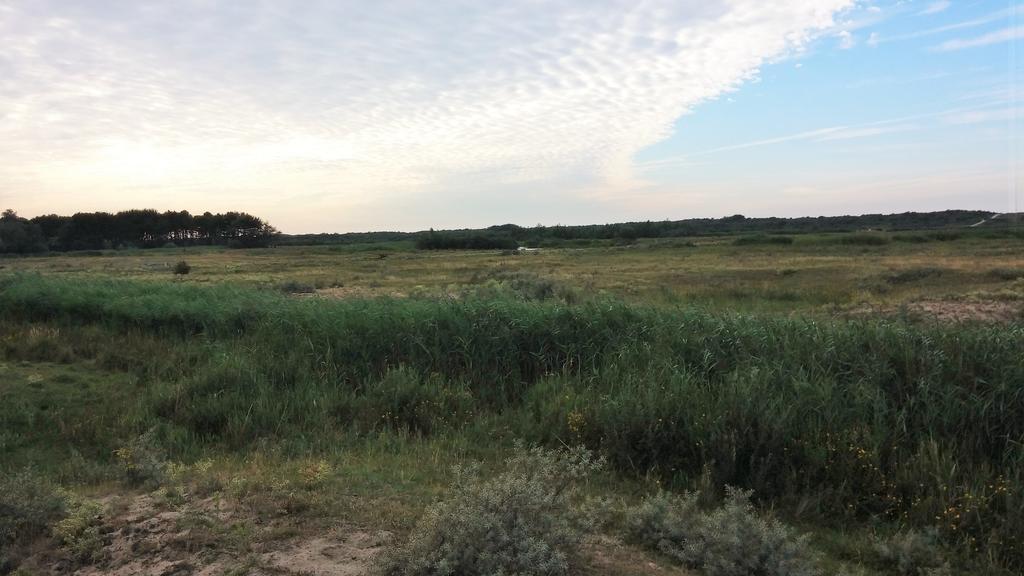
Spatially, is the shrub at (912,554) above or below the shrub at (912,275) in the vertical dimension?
above

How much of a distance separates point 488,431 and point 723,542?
11.7ft

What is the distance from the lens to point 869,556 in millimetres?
4316

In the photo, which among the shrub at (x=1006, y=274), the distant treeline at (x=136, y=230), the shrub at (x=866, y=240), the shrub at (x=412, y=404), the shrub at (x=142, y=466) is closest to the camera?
the shrub at (x=142, y=466)

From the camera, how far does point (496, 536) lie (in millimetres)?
3504

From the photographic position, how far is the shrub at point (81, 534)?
13.5ft

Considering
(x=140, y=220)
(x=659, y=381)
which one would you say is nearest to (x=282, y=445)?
(x=659, y=381)

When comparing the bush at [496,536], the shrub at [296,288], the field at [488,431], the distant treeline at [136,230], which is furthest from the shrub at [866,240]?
the distant treeline at [136,230]

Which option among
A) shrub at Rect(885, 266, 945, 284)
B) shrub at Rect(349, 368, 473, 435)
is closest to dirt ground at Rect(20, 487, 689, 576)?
shrub at Rect(349, 368, 473, 435)

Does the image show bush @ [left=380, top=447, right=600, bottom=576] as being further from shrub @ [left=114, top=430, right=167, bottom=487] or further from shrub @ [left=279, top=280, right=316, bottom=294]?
shrub @ [left=279, top=280, right=316, bottom=294]

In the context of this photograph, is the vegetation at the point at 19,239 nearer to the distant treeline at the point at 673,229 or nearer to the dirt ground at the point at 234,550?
the distant treeline at the point at 673,229

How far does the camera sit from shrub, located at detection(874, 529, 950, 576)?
4.11 meters

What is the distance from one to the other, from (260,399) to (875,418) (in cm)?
663

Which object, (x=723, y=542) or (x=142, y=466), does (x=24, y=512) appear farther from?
(x=723, y=542)

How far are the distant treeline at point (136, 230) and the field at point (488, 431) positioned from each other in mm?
77015
